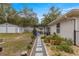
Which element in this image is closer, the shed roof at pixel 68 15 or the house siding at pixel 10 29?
the shed roof at pixel 68 15

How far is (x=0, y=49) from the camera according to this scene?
616cm

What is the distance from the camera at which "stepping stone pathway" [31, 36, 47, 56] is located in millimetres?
6180

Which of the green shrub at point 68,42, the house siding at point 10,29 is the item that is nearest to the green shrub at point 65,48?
the green shrub at point 68,42

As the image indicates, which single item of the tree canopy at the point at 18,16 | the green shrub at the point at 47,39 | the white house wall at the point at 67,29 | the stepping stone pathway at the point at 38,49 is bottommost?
the stepping stone pathway at the point at 38,49

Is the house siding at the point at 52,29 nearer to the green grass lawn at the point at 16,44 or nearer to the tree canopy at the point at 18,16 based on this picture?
the tree canopy at the point at 18,16

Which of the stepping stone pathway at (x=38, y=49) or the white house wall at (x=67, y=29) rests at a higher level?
the white house wall at (x=67, y=29)

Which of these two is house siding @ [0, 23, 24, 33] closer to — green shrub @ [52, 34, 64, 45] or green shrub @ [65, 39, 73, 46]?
green shrub @ [52, 34, 64, 45]

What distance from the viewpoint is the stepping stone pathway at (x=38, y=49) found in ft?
20.3

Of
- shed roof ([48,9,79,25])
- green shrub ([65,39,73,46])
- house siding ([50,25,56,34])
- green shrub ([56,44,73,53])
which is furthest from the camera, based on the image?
house siding ([50,25,56,34])

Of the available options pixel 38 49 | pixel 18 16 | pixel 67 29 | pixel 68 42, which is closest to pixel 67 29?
pixel 67 29

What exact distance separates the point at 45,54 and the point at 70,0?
1.34m

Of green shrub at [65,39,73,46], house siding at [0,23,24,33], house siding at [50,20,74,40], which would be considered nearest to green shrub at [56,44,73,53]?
green shrub at [65,39,73,46]

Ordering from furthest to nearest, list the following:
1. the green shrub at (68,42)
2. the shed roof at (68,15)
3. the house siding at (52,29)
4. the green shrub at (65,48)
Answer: the house siding at (52,29) < the green shrub at (68,42) < the green shrub at (65,48) < the shed roof at (68,15)

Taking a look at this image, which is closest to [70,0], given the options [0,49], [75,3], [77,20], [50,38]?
[75,3]
